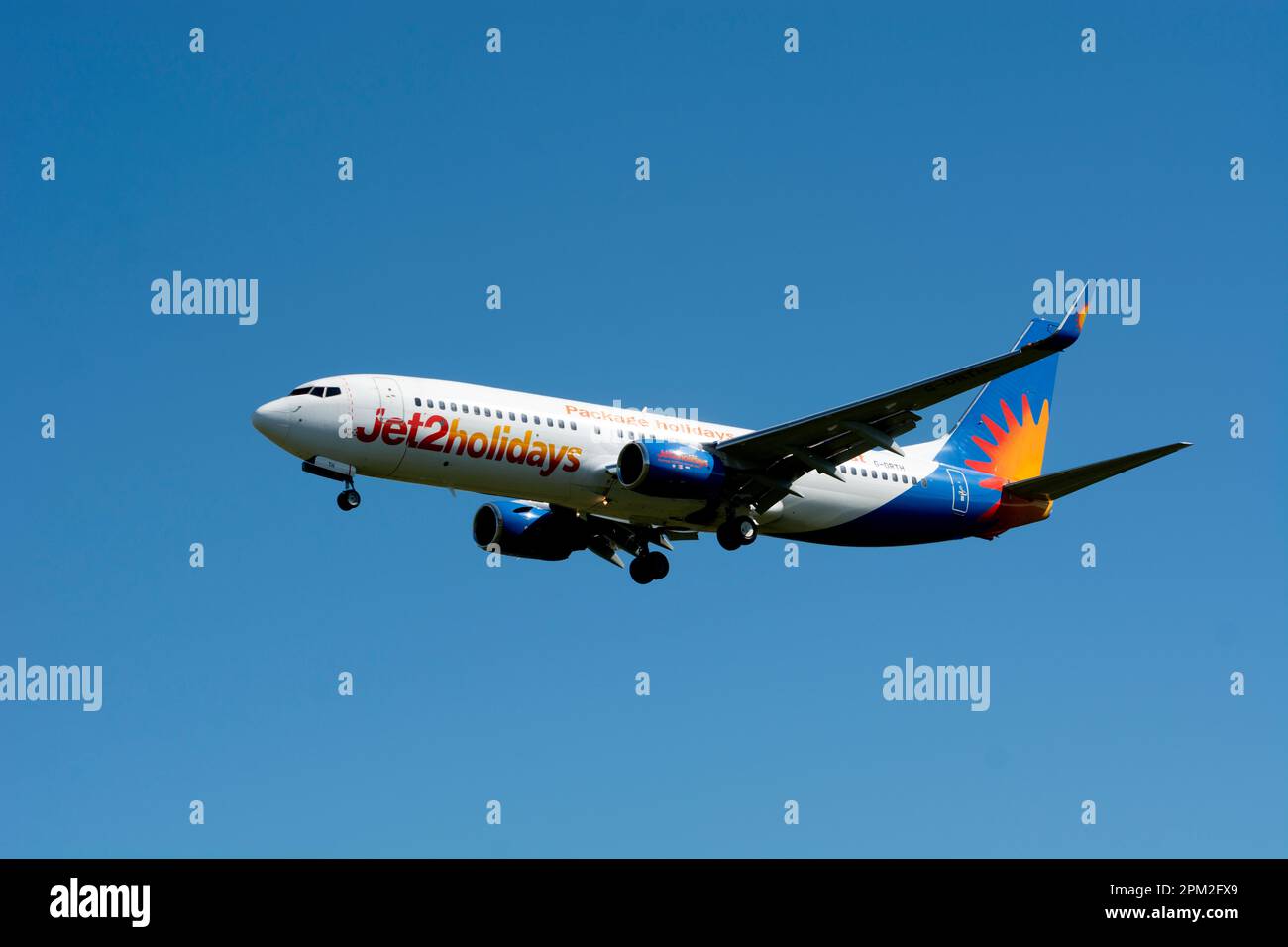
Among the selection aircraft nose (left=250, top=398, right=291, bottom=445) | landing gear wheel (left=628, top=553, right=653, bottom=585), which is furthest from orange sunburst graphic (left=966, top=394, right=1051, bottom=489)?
aircraft nose (left=250, top=398, right=291, bottom=445)

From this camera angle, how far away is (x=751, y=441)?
45000 mm

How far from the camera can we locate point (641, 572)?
50.1 metres

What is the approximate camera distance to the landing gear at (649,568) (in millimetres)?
50094

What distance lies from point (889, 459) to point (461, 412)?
565 inches

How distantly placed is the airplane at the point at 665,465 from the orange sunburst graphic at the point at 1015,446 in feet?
0.38

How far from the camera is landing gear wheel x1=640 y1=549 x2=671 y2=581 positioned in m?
50.1

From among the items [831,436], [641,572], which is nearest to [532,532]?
[641,572]

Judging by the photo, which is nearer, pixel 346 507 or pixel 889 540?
pixel 346 507

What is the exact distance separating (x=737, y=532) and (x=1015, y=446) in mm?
13485

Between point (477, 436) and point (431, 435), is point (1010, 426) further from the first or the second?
point (431, 435)
